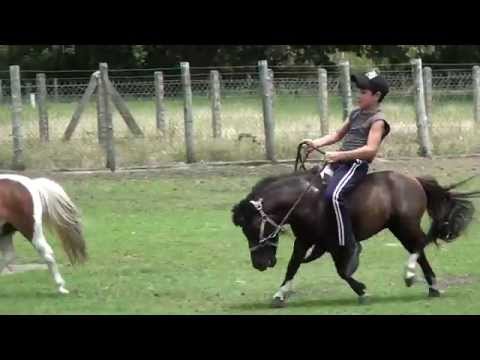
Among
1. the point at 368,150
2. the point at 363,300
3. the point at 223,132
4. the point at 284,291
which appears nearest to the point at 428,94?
the point at 223,132

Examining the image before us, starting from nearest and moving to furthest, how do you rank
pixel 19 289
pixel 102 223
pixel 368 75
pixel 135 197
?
1. pixel 368 75
2. pixel 19 289
3. pixel 102 223
4. pixel 135 197

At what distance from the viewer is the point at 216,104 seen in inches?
822

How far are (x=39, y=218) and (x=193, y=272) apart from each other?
6.48ft

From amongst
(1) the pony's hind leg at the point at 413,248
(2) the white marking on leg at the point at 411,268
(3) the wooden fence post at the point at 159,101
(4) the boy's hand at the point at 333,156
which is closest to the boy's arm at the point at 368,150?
(4) the boy's hand at the point at 333,156

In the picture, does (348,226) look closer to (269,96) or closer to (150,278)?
(150,278)

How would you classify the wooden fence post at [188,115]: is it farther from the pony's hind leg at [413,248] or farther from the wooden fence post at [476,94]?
the pony's hind leg at [413,248]

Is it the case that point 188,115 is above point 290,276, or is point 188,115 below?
above

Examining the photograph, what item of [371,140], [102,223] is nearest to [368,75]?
[371,140]

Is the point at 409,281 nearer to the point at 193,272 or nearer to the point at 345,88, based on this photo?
the point at 193,272

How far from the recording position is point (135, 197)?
16953mm

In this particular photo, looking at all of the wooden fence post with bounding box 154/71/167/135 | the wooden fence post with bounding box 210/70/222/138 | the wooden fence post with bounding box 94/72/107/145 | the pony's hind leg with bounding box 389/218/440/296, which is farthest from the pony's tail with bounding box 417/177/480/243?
the wooden fence post with bounding box 154/71/167/135

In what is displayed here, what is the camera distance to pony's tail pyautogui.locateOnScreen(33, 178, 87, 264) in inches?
399

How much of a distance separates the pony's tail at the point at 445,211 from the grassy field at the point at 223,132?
10.5 meters
